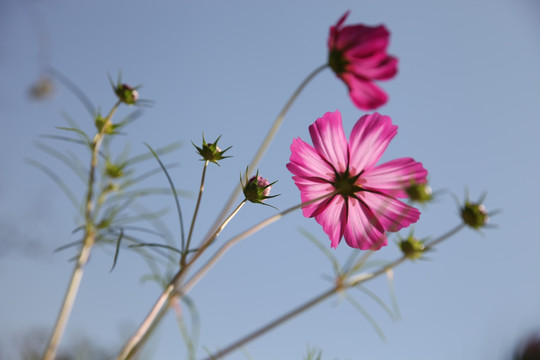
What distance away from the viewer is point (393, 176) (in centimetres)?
50

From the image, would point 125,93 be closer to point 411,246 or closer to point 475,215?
point 411,246

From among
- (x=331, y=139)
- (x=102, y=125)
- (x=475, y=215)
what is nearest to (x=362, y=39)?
(x=331, y=139)

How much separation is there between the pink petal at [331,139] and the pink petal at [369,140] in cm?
1

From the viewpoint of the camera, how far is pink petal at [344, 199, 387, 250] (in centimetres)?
50

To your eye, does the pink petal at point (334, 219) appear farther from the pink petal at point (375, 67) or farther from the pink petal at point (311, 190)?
the pink petal at point (375, 67)

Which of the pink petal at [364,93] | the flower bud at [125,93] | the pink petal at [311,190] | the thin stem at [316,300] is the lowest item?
the thin stem at [316,300]

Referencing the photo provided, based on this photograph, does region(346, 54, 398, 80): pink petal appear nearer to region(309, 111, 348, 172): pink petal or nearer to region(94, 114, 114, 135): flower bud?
region(309, 111, 348, 172): pink petal

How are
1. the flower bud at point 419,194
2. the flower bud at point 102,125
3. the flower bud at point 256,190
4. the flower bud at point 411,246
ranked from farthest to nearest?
the flower bud at point 419,194 < the flower bud at point 411,246 < the flower bud at point 102,125 < the flower bud at point 256,190

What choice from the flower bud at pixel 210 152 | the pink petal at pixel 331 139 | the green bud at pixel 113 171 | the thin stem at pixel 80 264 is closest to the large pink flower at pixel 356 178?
the pink petal at pixel 331 139

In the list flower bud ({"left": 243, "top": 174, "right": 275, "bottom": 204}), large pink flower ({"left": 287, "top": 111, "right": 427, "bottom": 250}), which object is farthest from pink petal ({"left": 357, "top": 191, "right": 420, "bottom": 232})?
flower bud ({"left": 243, "top": 174, "right": 275, "bottom": 204})

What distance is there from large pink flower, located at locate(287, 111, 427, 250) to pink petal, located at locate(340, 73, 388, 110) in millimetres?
132

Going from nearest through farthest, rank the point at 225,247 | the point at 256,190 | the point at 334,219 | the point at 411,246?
1. the point at 225,247
2. the point at 256,190
3. the point at 334,219
4. the point at 411,246

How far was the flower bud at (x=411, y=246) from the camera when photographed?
0.67m

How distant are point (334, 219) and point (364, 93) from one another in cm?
20
